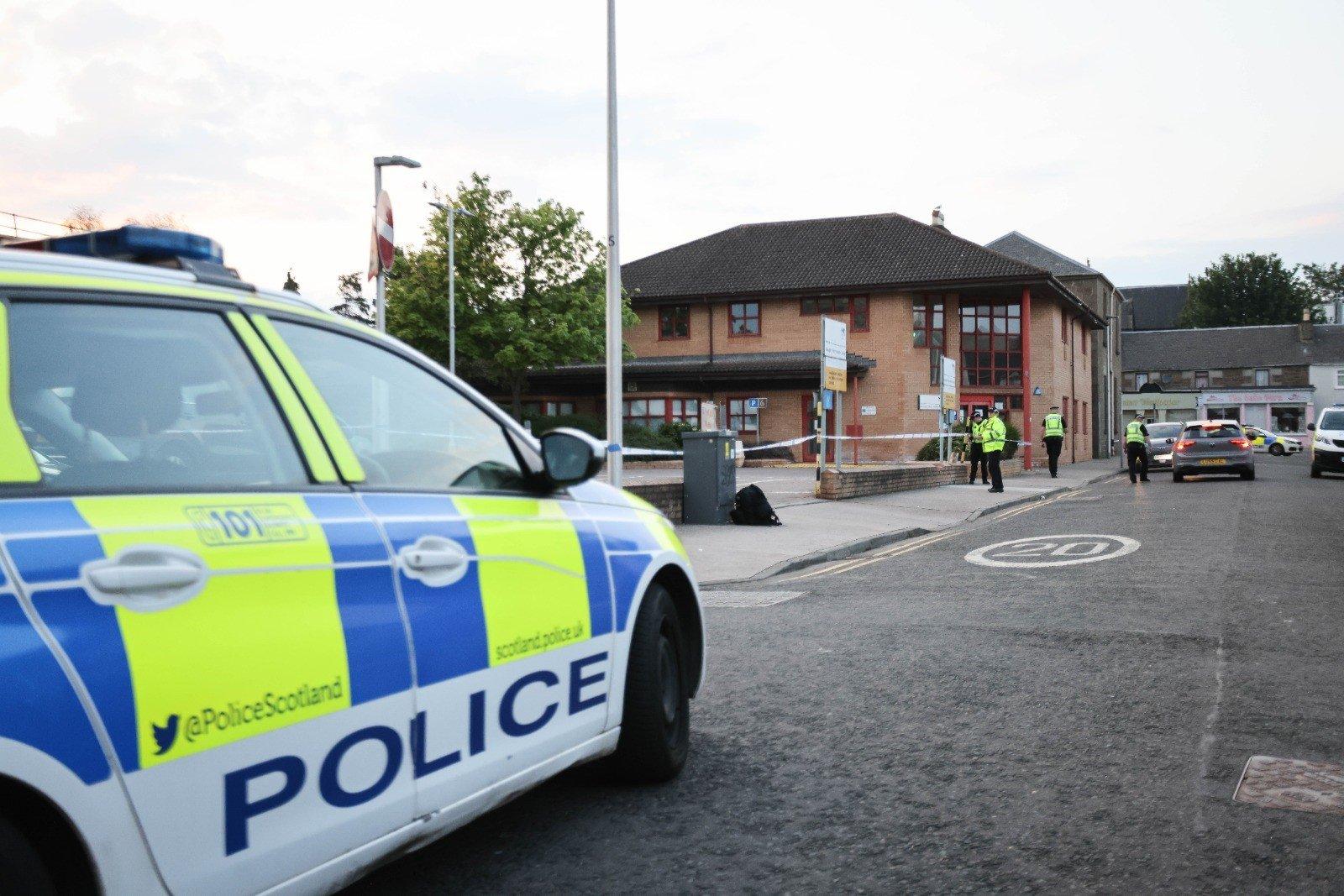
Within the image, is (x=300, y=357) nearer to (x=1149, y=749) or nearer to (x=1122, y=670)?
(x=1149, y=749)

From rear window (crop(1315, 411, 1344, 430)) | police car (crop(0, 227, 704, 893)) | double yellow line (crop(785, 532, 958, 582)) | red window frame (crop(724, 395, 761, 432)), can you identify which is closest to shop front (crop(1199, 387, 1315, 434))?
red window frame (crop(724, 395, 761, 432))

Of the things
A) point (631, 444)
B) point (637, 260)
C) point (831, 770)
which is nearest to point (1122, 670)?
point (831, 770)

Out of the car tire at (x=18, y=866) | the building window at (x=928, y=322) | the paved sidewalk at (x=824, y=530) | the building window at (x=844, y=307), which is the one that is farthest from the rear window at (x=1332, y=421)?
the car tire at (x=18, y=866)

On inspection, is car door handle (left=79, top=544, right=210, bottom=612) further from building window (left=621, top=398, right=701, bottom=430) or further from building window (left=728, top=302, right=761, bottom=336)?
building window (left=728, top=302, right=761, bottom=336)

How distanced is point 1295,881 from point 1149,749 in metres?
1.46

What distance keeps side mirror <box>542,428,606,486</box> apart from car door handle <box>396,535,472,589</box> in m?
0.59

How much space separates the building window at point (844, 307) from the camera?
48094 millimetres

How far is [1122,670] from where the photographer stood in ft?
21.5

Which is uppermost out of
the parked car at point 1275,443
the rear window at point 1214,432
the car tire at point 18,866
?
the rear window at point 1214,432

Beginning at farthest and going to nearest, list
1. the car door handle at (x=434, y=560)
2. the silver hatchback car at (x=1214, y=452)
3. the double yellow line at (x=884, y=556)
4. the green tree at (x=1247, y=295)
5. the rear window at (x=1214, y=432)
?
the green tree at (x=1247, y=295)
the rear window at (x=1214, y=432)
the silver hatchback car at (x=1214, y=452)
the double yellow line at (x=884, y=556)
the car door handle at (x=434, y=560)

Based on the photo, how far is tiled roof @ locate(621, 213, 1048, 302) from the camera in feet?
155

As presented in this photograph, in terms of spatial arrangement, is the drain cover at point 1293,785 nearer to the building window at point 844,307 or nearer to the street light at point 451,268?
the street light at point 451,268

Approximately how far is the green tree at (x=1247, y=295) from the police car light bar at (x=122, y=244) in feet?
387

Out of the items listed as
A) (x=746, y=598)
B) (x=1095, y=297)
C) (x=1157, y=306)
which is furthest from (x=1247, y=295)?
(x=746, y=598)
